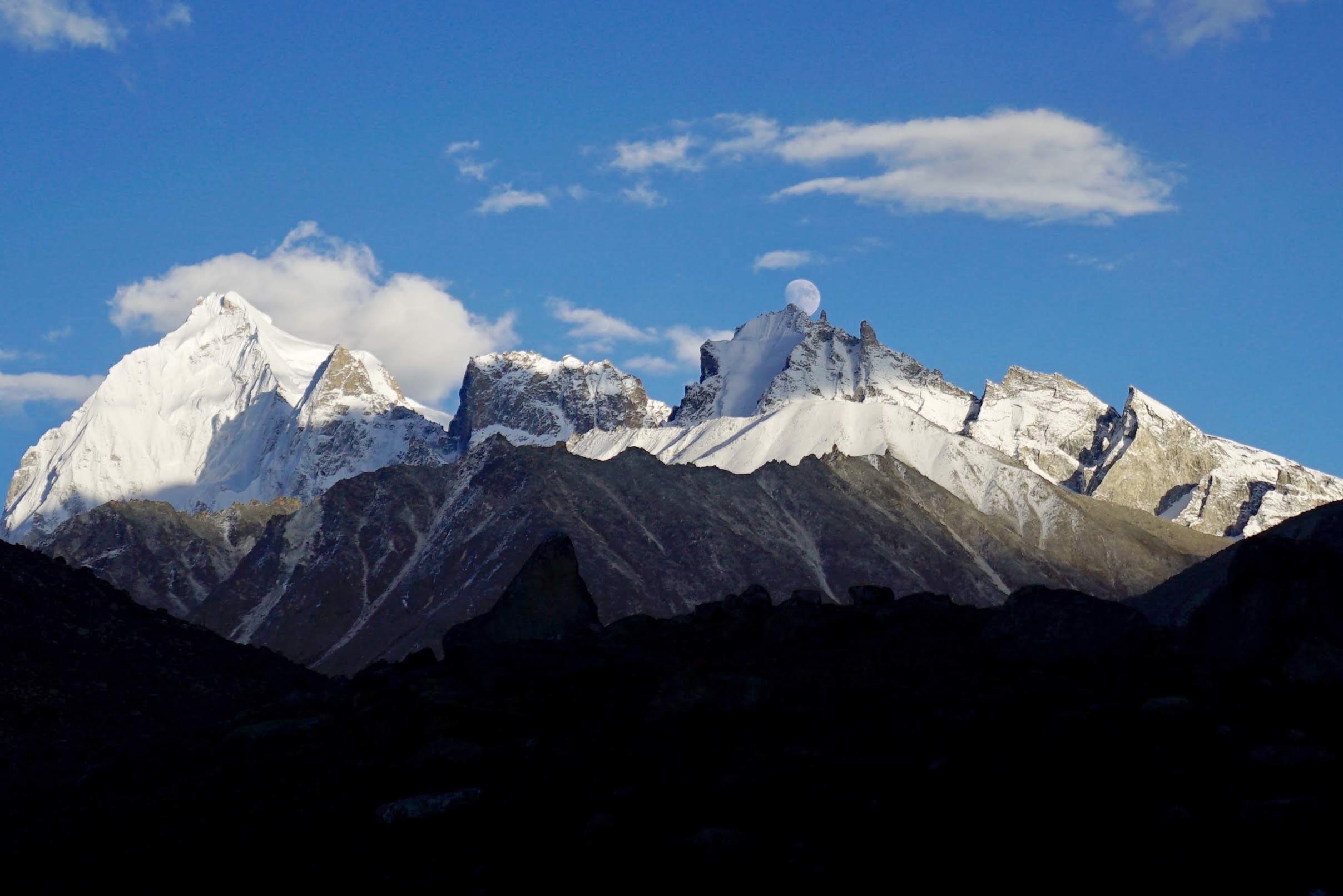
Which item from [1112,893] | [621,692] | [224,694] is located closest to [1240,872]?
[1112,893]

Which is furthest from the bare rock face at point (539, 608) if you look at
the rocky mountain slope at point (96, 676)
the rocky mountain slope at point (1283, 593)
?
the rocky mountain slope at point (1283, 593)

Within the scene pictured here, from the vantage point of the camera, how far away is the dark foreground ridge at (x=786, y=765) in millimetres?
18516

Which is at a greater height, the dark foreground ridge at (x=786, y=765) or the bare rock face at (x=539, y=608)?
the bare rock face at (x=539, y=608)

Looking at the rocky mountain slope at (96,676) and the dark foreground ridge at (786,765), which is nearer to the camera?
the dark foreground ridge at (786,765)

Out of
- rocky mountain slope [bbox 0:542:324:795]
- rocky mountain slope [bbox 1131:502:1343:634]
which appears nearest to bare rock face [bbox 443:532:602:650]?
rocky mountain slope [bbox 0:542:324:795]

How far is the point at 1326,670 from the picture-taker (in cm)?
2466

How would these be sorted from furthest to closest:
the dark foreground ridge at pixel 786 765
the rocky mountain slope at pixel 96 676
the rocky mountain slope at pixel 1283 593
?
the rocky mountain slope at pixel 96 676, the rocky mountain slope at pixel 1283 593, the dark foreground ridge at pixel 786 765

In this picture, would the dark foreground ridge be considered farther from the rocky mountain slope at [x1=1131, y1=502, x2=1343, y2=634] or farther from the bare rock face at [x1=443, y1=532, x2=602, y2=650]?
the bare rock face at [x1=443, y1=532, x2=602, y2=650]

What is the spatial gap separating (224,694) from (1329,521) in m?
27.8

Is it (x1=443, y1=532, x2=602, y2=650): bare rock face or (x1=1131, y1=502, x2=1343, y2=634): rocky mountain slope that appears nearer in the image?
(x1=1131, y1=502, x2=1343, y2=634): rocky mountain slope

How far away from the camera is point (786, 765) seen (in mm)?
21969

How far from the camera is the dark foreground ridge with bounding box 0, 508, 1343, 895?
1852cm

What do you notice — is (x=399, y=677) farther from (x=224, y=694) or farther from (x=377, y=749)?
(x=224, y=694)

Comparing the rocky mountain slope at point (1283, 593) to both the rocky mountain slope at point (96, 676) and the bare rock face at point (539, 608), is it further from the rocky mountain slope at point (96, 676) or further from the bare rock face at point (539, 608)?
the rocky mountain slope at point (96, 676)
